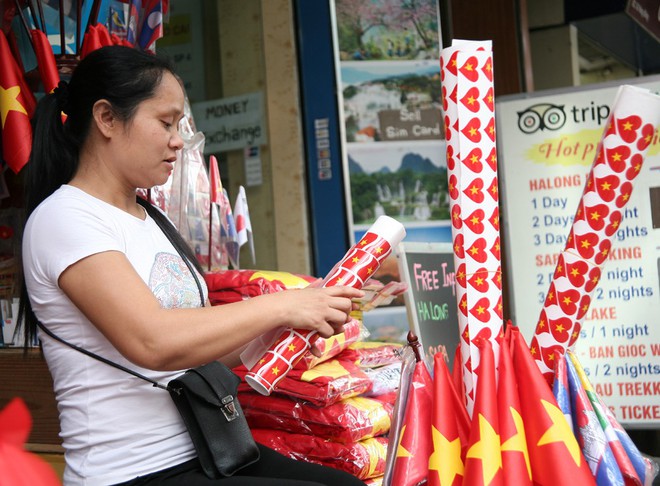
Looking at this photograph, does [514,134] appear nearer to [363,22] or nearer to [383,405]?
[363,22]

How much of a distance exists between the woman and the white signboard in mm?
3569

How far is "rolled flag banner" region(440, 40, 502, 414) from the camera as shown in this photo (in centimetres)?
158

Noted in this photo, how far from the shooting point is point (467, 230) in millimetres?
1599

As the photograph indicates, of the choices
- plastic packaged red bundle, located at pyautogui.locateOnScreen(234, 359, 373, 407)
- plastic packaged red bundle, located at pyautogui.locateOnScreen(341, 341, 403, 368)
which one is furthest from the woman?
plastic packaged red bundle, located at pyautogui.locateOnScreen(341, 341, 403, 368)

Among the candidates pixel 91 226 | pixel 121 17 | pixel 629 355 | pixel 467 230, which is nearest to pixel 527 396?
pixel 467 230

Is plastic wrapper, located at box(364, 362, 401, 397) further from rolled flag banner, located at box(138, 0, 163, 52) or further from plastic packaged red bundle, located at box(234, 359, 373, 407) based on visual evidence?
rolled flag banner, located at box(138, 0, 163, 52)

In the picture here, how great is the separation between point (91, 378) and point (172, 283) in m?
0.24

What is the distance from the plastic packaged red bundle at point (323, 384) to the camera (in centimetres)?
240

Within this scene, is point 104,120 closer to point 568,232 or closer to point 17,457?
point 17,457

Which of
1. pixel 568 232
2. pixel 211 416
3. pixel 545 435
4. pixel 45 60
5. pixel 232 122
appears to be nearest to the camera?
pixel 545 435

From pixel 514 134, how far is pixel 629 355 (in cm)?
110

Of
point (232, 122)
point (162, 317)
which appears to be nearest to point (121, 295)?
point (162, 317)

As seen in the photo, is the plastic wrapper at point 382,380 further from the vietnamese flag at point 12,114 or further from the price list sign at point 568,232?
the price list sign at point 568,232

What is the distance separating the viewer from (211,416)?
173 centimetres
